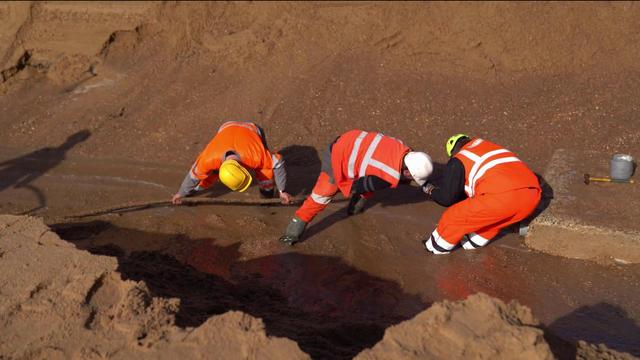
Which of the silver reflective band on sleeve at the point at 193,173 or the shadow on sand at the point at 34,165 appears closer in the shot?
the silver reflective band on sleeve at the point at 193,173

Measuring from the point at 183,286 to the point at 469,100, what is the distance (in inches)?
193

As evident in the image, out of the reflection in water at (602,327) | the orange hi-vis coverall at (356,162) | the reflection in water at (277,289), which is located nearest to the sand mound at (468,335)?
the reflection in water at (277,289)

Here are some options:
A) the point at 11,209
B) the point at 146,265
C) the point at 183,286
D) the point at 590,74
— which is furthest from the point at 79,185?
the point at 590,74

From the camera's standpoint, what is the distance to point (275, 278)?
605 cm

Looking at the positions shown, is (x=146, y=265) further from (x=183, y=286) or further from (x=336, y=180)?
(x=336, y=180)

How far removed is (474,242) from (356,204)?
1350 millimetres

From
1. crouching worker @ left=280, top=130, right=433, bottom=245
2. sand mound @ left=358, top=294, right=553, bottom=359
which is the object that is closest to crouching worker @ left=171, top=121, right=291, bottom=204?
crouching worker @ left=280, top=130, right=433, bottom=245

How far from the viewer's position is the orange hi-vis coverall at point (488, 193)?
5737 millimetres

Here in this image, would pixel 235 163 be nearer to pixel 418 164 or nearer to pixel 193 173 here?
pixel 193 173

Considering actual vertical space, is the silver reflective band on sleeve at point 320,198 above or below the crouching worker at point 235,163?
below

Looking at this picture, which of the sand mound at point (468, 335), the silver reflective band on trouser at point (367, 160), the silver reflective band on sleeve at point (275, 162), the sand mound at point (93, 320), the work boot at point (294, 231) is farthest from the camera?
the silver reflective band on sleeve at point (275, 162)

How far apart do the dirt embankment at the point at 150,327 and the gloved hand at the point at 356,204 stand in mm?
3033

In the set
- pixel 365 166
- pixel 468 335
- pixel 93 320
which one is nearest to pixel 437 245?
pixel 365 166

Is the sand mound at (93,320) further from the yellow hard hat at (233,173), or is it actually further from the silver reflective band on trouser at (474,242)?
the silver reflective band on trouser at (474,242)
